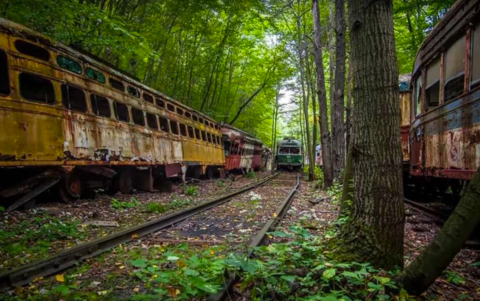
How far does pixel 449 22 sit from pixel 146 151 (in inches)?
338

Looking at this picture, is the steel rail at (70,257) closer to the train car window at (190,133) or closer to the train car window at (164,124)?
the train car window at (164,124)

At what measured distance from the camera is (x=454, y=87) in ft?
16.8

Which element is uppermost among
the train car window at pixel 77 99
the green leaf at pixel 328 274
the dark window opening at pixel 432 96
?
the train car window at pixel 77 99

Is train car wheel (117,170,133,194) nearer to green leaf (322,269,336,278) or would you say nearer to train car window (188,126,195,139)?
train car window (188,126,195,139)

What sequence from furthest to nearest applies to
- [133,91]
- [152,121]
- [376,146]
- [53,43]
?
[152,121] < [133,91] < [53,43] < [376,146]

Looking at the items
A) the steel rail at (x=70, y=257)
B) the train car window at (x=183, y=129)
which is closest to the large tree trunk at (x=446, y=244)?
the steel rail at (x=70, y=257)

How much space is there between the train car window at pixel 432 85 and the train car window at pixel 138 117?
25.7ft

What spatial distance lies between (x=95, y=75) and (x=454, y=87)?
7728mm

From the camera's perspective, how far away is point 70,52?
300 inches

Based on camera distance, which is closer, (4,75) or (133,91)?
(4,75)

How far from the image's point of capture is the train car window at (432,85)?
5981 millimetres

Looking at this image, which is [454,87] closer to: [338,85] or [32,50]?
[338,85]

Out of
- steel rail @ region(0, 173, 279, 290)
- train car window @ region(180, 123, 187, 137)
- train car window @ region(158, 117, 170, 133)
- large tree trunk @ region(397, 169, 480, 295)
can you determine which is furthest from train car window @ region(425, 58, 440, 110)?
train car window @ region(180, 123, 187, 137)

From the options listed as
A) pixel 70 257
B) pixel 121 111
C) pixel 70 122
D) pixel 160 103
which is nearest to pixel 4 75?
pixel 70 122
